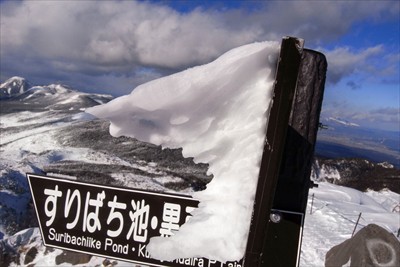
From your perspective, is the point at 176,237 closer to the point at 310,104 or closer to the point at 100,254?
the point at 100,254

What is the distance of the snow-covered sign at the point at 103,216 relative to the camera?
6.47 ft

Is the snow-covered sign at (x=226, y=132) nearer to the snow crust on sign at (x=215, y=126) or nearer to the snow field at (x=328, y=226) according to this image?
the snow crust on sign at (x=215, y=126)

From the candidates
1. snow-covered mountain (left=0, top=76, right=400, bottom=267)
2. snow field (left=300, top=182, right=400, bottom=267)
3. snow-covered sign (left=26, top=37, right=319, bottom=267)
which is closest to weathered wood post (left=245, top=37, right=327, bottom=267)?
snow-covered sign (left=26, top=37, right=319, bottom=267)

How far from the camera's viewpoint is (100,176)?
37.6 m

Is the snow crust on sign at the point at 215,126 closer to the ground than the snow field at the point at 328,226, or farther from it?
farther from it

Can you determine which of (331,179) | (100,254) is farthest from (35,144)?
(100,254)

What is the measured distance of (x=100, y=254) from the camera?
2.02 metres

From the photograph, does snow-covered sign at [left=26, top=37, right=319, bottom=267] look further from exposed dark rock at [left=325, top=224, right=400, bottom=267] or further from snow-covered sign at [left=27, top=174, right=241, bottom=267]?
exposed dark rock at [left=325, top=224, right=400, bottom=267]

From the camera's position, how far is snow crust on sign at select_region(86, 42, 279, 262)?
4.69 ft

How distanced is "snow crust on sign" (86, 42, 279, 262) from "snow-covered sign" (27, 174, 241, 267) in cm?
39

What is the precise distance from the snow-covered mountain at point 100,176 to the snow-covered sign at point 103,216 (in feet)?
1.56

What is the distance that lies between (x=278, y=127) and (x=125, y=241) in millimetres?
1252

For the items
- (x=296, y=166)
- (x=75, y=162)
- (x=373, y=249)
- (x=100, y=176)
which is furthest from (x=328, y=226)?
(x=75, y=162)

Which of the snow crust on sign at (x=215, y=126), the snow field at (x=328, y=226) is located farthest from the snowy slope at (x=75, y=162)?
the snow crust on sign at (x=215, y=126)
